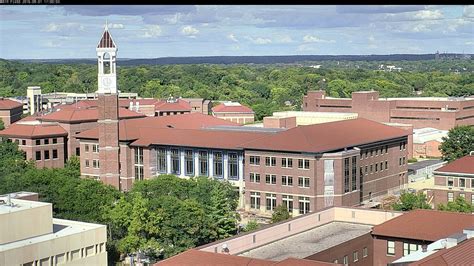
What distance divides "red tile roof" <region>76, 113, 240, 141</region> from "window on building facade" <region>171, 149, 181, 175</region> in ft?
4.80

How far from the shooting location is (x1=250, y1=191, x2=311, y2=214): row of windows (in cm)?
1831

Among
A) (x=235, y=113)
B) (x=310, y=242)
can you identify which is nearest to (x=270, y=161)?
(x=310, y=242)

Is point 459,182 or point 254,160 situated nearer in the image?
point 459,182

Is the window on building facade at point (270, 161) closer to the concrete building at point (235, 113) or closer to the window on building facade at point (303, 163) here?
the window on building facade at point (303, 163)

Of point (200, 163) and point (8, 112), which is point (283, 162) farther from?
point (8, 112)

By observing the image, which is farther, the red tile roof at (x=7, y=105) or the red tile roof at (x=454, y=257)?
the red tile roof at (x=7, y=105)

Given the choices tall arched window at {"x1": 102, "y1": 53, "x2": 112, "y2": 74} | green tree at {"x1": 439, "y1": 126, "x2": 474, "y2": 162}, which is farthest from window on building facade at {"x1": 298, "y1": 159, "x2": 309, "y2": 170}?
green tree at {"x1": 439, "y1": 126, "x2": 474, "y2": 162}

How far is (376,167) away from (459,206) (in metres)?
5.08

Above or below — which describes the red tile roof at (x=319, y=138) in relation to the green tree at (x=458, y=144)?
above

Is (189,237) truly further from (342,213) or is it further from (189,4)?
(189,4)

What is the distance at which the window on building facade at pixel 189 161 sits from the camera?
20.7m

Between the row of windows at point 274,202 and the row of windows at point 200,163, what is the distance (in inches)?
41.1

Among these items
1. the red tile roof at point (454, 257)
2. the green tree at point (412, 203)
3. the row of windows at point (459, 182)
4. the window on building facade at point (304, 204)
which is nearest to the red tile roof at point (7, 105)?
the window on building facade at point (304, 204)

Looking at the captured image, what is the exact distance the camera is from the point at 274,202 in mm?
18781
